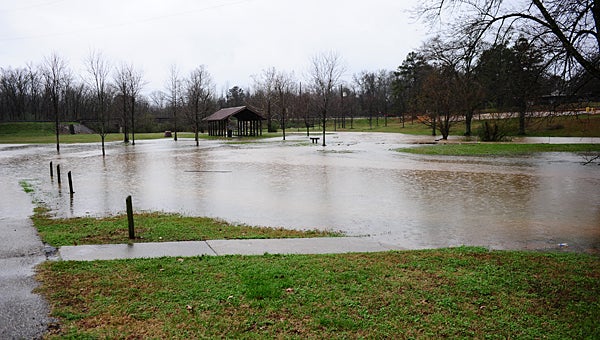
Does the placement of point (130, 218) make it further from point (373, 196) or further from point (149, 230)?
point (373, 196)

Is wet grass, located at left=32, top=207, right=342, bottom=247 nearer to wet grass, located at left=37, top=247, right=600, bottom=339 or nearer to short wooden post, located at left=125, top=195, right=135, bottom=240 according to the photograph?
short wooden post, located at left=125, top=195, right=135, bottom=240

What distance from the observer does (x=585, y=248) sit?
8383 mm

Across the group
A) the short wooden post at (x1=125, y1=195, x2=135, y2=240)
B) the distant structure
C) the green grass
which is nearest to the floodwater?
the short wooden post at (x1=125, y1=195, x2=135, y2=240)

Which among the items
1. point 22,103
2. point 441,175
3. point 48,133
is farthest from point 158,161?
point 22,103

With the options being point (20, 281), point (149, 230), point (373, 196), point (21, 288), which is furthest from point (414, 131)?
point (21, 288)

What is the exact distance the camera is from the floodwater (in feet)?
32.6

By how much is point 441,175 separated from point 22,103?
95.1m

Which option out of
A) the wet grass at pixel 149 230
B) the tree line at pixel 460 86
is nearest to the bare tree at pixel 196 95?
the tree line at pixel 460 86

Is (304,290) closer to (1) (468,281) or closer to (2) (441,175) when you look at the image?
(1) (468,281)

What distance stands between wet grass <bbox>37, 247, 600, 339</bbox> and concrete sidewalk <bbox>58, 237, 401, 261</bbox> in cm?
49

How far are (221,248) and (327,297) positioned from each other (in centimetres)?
307

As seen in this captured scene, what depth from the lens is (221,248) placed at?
7840 mm

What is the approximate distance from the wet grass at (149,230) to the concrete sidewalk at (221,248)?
451mm

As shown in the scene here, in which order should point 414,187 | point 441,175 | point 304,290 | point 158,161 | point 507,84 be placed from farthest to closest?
point 158,161, point 441,175, point 414,187, point 507,84, point 304,290
